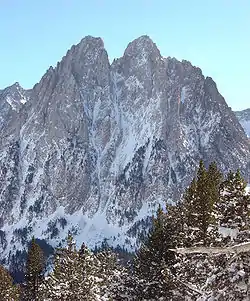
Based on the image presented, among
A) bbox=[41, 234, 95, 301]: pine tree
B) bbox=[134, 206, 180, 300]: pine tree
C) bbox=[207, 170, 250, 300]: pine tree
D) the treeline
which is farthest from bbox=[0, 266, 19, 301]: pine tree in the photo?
bbox=[207, 170, 250, 300]: pine tree

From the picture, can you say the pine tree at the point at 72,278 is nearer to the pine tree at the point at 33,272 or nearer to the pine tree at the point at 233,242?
the pine tree at the point at 233,242

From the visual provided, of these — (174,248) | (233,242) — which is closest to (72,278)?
(174,248)

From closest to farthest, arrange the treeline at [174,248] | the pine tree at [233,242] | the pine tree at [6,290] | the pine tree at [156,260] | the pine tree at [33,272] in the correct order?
1. the pine tree at [233,242]
2. the treeline at [174,248]
3. the pine tree at [156,260]
4. the pine tree at [6,290]
5. the pine tree at [33,272]

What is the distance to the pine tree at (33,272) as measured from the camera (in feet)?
192

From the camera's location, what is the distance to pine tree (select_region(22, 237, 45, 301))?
5859 cm

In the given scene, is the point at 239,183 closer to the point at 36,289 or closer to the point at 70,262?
the point at 70,262

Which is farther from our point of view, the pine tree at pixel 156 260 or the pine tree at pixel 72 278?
the pine tree at pixel 72 278

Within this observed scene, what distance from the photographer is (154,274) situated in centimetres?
3206

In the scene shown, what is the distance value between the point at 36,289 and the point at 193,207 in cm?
3639

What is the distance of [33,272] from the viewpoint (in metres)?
59.2

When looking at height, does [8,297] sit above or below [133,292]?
above

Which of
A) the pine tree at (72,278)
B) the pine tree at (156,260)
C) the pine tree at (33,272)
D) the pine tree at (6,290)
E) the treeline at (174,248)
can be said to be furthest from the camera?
the pine tree at (33,272)

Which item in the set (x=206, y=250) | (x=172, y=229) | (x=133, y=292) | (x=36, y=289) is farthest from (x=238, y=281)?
(x=36, y=289)

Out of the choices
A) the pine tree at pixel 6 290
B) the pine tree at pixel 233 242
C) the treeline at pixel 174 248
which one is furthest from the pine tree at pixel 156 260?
the pine tree at pixel 6 290
